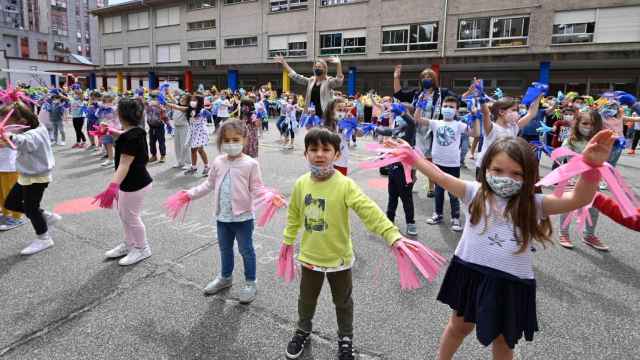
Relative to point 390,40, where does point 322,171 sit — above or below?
below

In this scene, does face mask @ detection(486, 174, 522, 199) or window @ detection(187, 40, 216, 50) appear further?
window @ detection(187, 40, 216, 50)

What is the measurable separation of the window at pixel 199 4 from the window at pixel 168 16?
1.73 metres

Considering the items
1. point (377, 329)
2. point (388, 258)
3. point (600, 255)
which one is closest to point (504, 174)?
point (377, 329)

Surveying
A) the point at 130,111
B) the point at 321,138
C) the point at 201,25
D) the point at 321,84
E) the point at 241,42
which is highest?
the point at 201,25

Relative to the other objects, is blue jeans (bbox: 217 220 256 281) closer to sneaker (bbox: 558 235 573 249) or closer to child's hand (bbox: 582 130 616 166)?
child's hand (bbox: 582 130 616 166)

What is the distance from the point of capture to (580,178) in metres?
1.81

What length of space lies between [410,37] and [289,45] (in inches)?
419

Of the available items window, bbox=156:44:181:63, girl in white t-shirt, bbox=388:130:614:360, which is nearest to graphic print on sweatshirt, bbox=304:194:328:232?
girl in white t-shirt, bbox=388:130:614:360

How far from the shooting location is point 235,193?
10.8ft

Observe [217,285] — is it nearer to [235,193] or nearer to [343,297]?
[235,193]

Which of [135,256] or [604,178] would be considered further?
[135,256]

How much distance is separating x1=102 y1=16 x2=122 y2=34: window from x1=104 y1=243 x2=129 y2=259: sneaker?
1887 inches

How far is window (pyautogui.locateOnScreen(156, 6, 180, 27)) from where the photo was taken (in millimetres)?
39375

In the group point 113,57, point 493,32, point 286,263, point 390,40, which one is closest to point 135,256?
point 286,263
